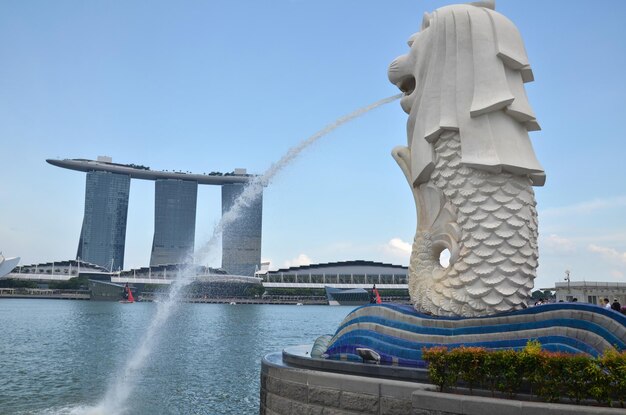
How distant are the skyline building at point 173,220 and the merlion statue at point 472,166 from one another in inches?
5306

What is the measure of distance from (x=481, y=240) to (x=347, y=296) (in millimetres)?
93064

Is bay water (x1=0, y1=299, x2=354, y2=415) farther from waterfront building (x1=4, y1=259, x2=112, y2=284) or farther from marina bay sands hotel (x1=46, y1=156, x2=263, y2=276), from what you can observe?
marina bay sands hotel (x1=46, y1=156, x2=263, y2=276)

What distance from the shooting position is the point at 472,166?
9719mm

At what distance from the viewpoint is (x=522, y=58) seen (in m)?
10.4

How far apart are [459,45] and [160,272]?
115m

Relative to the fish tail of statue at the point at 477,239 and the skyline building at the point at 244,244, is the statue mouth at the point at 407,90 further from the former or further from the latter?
the skyline building at the point at 244,244

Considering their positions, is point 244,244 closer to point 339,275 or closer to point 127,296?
point 339,275

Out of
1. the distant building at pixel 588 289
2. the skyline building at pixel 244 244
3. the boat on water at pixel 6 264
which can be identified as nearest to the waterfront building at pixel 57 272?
the boat on water at pixel 6 264

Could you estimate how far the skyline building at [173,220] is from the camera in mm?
142875

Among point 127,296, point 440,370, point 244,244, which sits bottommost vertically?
point 440,370

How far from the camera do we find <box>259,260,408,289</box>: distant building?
11281 cm

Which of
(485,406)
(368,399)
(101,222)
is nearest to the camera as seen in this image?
(485,406)

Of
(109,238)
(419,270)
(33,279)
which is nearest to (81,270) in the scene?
(33,279)

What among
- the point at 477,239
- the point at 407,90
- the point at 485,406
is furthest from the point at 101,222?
the point at 485,406
